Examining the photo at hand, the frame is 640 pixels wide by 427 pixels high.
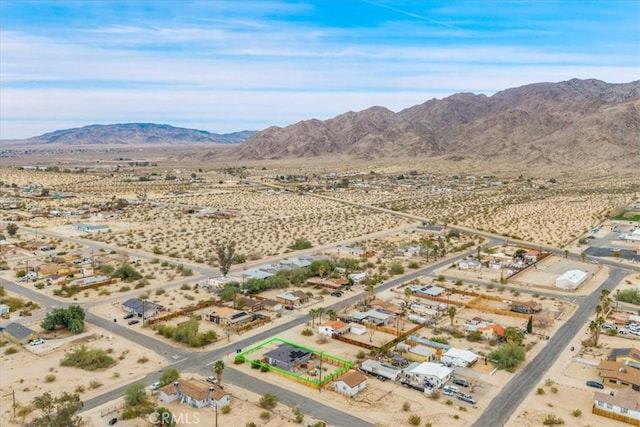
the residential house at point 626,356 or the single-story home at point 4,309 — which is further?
the single-story home at point 4,309

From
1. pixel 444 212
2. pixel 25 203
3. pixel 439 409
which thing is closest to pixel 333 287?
pixel 439 409

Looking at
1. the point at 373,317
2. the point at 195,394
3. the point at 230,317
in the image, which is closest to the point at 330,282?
the point at 373,317

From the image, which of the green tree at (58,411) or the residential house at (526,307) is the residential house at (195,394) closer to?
the green tree at (58,411)

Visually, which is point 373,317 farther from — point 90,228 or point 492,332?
point 90,228

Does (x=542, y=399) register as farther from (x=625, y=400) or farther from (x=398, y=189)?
(x=398, y=189)

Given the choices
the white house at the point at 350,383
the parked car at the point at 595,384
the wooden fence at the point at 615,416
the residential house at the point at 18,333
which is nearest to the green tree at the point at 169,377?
the white house at the point at 350,383
